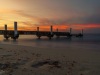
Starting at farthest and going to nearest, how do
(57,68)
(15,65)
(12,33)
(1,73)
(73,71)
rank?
(12,33) → (15,65) → (57,68) → (73,71) → (1,73)

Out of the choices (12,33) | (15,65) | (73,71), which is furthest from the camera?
(12,33)

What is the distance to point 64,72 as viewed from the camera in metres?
7.15

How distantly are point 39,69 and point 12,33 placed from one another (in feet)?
125

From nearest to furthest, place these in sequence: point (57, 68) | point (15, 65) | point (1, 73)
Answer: point (1, 73)
point (57, 68)
point (15, 65)

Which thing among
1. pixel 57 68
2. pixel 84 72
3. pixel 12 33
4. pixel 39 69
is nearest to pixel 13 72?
pixel 39 69

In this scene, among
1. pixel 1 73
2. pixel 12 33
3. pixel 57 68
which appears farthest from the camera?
pixel 12 33

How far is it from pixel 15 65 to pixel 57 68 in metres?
1.87

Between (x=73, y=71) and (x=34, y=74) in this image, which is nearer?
(x=34, y=74)

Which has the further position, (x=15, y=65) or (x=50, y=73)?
(x=15, y=65)

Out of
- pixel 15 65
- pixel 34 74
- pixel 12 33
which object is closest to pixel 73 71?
pixel 34 74

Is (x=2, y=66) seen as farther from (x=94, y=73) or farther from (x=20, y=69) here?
(x=94, y=73)

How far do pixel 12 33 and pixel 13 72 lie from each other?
3856 centimetres

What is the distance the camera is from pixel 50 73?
276 inches

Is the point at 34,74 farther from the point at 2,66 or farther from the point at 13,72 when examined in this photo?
the point at 2,66
